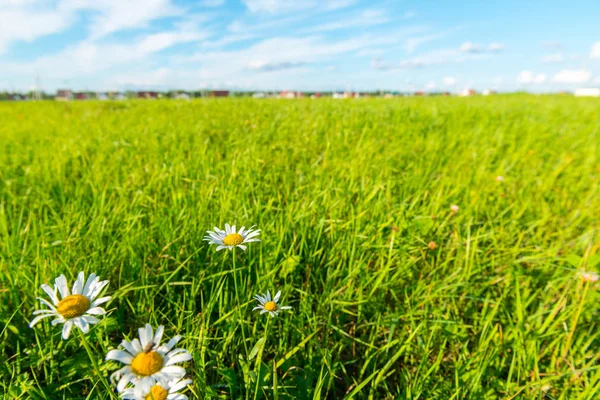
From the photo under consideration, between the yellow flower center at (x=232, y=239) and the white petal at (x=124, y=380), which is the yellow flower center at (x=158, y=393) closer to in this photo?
the white petal at (x=124, y=380)

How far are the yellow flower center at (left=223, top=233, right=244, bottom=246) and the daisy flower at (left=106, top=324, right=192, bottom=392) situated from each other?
0.96ft

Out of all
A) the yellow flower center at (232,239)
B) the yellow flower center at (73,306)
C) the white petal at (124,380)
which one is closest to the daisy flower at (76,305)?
the yellow flower center at (73,306)

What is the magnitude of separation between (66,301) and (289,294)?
677 mm

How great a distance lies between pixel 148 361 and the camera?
60cm

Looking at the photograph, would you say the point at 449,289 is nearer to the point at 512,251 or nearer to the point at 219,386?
the point at 512,251

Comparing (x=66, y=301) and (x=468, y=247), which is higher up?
(x=66, y=301)

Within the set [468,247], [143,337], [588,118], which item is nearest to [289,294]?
[143,337]

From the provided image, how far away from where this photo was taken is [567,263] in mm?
1568

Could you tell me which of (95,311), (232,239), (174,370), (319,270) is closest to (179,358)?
(174,370)

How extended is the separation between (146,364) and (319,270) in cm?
83

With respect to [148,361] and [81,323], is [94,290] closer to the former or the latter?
[81,323]

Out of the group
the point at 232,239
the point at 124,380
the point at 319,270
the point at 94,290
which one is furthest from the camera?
the point at 319,270

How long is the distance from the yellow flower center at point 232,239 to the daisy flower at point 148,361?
0.96ft

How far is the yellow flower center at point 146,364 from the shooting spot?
23.5 inches
